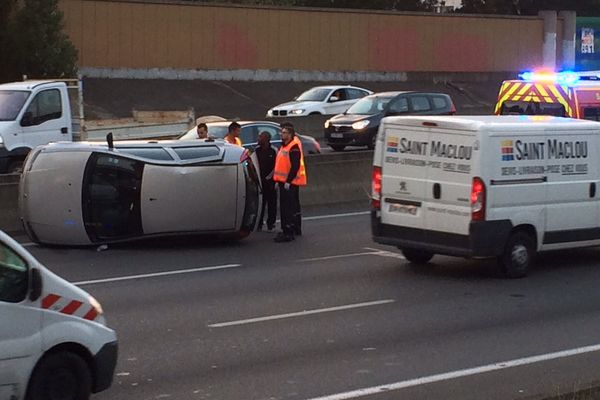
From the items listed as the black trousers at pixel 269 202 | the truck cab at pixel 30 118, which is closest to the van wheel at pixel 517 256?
the black trousers at pixel 269 202

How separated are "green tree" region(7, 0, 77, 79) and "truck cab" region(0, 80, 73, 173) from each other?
69.2 feet

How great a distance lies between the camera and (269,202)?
1891 cm

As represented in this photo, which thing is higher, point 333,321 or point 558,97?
point 558,97

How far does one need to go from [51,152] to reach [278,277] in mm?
4043

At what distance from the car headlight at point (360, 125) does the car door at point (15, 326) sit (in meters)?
24.9

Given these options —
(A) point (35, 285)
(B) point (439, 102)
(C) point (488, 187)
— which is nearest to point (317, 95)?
(B) point (439, 102)

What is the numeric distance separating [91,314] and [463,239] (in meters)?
6.89

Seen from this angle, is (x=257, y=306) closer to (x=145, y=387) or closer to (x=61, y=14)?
(x=145, y=387)

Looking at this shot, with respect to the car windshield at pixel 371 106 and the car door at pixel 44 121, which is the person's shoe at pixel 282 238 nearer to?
the car door at pixel 44 121

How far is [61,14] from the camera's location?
1741 inches

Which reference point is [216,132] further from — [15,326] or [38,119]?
[15,326]

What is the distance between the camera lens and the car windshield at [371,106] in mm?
32625

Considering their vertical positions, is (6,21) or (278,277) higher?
(6,21)

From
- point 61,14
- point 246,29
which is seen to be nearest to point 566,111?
point 61,14
